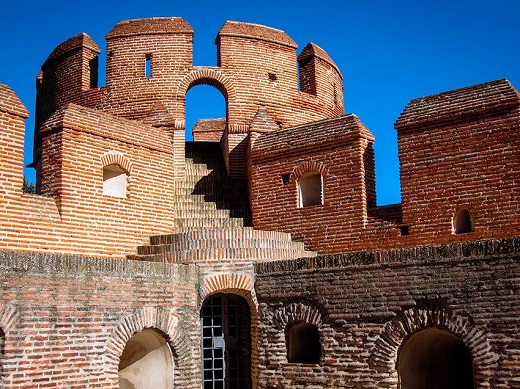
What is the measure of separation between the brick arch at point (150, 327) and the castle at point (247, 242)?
0.03 metres

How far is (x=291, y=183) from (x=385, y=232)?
8.02 feet

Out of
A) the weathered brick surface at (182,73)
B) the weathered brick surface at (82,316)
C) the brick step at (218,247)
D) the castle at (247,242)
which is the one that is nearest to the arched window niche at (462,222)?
the castle at (247,242)

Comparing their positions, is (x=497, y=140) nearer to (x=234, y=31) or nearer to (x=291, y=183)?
(x=291, y=183)

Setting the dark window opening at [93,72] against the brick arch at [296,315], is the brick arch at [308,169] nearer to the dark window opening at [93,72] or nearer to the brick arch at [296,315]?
the brick arch at [296,315]

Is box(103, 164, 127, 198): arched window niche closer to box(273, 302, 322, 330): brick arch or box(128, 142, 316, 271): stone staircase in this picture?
box(128, 142, 316, 271): stone staircase

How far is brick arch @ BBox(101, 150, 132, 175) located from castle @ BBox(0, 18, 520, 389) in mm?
32

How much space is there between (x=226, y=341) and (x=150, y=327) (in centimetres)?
204

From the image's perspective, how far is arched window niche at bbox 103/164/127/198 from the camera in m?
14.0

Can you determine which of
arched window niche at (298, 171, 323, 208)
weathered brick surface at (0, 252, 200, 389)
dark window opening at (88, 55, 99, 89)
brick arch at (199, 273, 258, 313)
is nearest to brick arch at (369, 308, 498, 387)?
brick arch at (199, 273, 258, 313)

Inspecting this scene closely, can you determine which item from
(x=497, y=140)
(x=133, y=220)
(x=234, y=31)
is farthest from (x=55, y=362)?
(x=234, y=31)

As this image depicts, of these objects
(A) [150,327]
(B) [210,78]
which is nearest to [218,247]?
(A) [150,327]

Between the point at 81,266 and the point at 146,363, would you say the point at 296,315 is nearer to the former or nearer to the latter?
the point at 146,363

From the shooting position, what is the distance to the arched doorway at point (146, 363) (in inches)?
444

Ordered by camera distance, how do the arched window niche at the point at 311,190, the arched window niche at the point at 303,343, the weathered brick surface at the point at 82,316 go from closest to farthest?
1. the weathered brick surface at the point at 82,316
2. the arched window niche at the point at 303,343
3. the arched window niche at the point at 311,190
